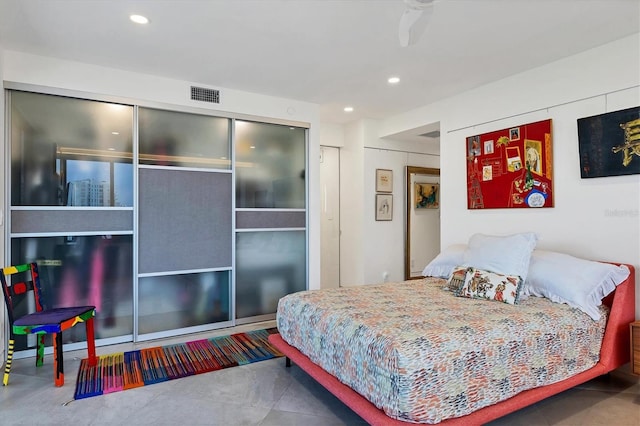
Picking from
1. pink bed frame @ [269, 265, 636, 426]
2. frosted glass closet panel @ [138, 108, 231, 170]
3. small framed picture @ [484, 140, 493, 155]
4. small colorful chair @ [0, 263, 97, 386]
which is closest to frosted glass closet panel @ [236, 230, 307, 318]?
frosted glass closet panel @ [138, 108, 231, 170]

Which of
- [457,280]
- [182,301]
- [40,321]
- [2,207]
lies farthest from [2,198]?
[457,280]

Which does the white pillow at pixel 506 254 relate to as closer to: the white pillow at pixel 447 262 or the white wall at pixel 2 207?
the white pillow at pixel 447 262

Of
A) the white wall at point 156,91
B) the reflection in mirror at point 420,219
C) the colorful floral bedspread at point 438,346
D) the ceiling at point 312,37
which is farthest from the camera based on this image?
the reflection in mirror at point 420,219

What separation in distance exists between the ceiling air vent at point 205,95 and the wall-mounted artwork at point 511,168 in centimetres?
282

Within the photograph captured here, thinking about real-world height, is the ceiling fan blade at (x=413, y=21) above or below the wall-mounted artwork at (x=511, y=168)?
above

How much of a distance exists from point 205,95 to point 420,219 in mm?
3655

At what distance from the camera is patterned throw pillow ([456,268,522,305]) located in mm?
2672

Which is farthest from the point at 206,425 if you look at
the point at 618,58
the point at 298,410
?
the point at 618,58

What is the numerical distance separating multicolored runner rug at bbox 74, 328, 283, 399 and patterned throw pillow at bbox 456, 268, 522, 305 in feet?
5.64

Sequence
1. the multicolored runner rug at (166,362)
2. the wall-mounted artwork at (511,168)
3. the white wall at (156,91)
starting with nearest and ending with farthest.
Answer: the multicolored runner rug at (166,362), the white wall at (156,91), the wall-mounted artwork at (511,168)

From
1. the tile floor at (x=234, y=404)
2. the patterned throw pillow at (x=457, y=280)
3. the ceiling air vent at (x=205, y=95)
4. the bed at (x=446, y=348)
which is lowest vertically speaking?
the tile floor at (x=234, y=404)

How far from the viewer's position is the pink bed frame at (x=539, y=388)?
6.07 ft

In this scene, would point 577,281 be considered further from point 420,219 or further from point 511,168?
point 420,219

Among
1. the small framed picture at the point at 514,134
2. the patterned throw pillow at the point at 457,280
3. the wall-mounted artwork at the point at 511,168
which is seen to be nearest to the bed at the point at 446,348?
the patterned throw pillow at the point at 457,280
